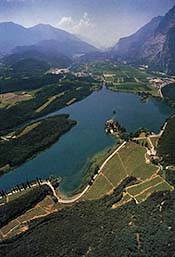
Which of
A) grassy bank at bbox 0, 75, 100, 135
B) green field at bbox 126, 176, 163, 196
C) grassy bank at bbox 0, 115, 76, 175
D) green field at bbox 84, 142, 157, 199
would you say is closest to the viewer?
green field at bbox 126, 176, 163, 196

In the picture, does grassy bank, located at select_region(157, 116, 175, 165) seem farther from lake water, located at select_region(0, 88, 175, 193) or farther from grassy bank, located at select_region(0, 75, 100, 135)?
grassy bank, located at select_region(0, 75, 100, 135)

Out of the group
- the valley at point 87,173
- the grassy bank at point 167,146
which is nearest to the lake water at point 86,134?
the valley at point 87,173

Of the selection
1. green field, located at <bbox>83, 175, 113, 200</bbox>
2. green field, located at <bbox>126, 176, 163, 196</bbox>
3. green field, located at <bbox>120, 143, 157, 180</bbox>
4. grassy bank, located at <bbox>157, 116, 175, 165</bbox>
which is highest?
grassy bank, located at <bbox>157, 116, 175, 165</bbox>

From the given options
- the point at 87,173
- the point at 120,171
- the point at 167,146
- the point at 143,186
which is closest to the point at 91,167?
the point at 87,173

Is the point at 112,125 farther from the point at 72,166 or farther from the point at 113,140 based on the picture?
the point at 72,166

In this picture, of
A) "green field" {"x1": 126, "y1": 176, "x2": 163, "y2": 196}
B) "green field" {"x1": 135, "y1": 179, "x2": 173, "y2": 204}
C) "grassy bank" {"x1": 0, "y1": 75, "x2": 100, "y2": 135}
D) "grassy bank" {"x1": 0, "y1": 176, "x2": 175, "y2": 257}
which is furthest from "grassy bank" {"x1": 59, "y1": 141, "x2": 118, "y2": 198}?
"grassy bank" {"x1": 0, "y1": 75, "x2": 100, "y2": 135}
